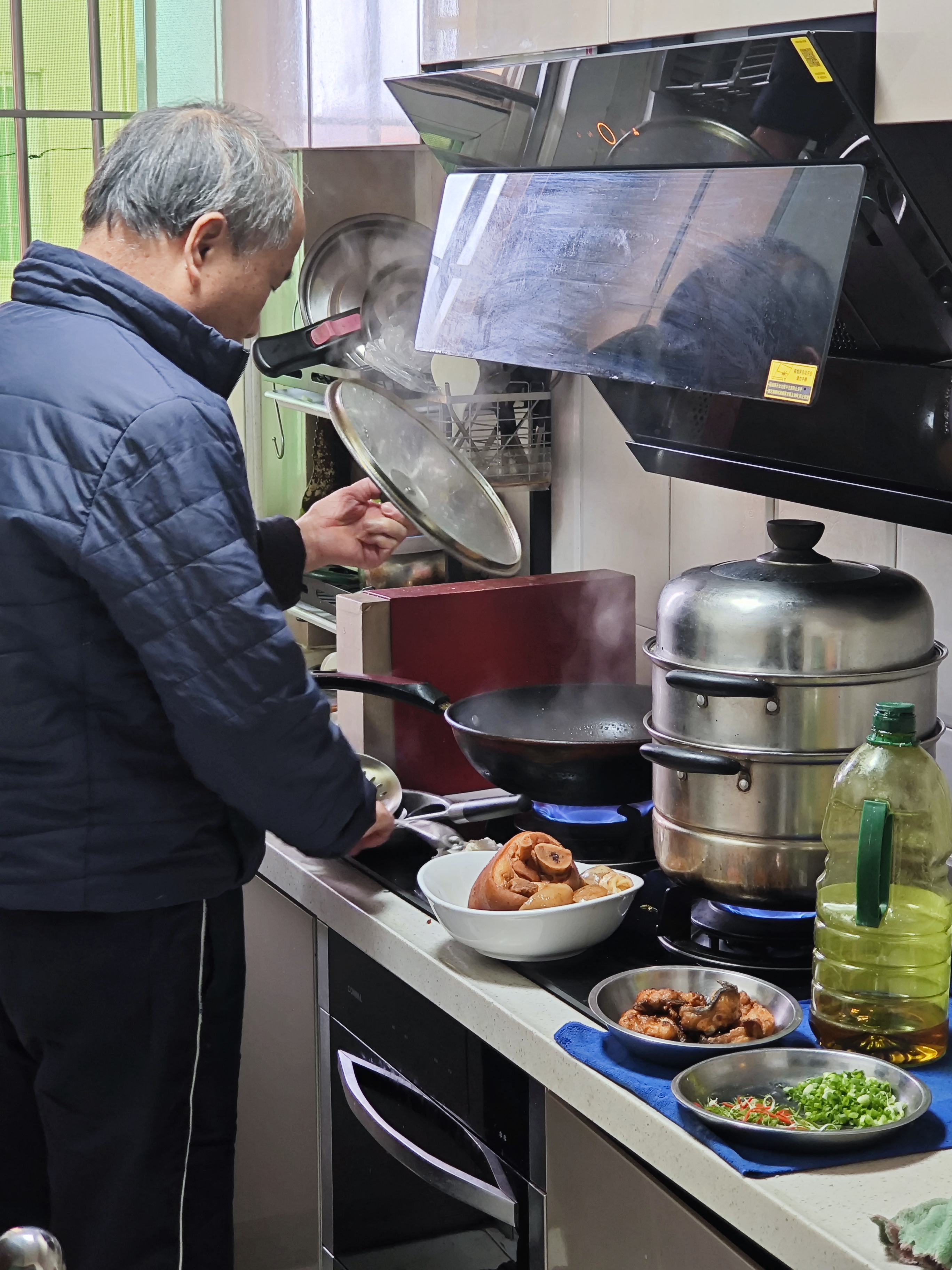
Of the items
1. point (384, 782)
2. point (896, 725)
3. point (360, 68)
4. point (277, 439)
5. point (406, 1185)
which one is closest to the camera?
point (896, 725)

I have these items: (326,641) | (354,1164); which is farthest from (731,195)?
(326,641)

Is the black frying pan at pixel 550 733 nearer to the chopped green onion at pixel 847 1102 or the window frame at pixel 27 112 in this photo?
the chopped green onion at pixel 847 1102

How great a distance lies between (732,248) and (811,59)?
190mm

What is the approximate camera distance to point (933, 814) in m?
1.19

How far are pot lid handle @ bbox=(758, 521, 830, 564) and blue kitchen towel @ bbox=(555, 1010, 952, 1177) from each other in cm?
43

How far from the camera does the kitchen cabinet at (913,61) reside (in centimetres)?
106

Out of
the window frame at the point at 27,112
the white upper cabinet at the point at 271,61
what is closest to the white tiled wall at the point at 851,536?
the white upper cabinet at the point at 271,61

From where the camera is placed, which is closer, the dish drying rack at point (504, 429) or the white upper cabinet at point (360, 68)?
the white upper cabinet at point (360, 68)

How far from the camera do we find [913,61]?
1092 mm

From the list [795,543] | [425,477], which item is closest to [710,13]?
[795,543]

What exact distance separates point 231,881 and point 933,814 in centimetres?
69

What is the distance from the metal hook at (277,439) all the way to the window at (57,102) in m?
0.90

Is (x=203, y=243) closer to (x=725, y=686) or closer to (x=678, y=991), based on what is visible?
(x=725, y=686)

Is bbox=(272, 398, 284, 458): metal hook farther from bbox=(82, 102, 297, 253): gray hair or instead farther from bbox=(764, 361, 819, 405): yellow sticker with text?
bbox=(764, 361, 819, 405): yellow sticker with text
